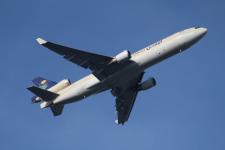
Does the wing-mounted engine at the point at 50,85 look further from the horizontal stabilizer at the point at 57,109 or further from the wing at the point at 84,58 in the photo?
the wing at the point at 84,58

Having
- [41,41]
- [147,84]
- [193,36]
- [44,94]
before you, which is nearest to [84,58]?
[41,41]

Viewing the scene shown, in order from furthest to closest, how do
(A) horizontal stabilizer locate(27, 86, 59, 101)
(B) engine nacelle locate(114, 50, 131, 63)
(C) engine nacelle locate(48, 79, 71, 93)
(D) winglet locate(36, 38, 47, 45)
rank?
(C) engine nacelle locate(48, 79, 71, 93) → (A) horizontal stabilizer locate(27, 86, 59, 101) → (B) engine nacelle locate(114, 50, 131, 63) → (D) winglet locate(36, 38, 47, 45)

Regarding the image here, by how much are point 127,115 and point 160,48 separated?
17.7 meters

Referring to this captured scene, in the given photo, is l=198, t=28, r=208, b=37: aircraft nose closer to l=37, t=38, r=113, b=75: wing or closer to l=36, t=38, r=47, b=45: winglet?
l=37, t=38, r=113, b=75: wing

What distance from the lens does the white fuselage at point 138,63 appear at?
7369 centimetres

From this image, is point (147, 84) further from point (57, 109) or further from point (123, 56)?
point (57, 109)

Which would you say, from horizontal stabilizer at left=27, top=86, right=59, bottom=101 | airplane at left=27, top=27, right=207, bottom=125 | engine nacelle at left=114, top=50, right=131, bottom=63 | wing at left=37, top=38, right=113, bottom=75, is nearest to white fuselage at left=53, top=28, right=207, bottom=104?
airplane at left=27, top=27, right=207, bottom=125

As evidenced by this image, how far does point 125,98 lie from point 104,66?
1289cm

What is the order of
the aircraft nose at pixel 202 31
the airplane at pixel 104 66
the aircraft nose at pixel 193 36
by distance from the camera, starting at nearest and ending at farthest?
the airplane at pixel 104 66 < the aircraft nose at pixel 193 36 < the aircraft nose at pixel 202 31

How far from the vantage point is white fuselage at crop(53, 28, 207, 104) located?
73.7m

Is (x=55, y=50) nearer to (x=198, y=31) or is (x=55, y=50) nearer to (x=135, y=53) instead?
(x=135, y=53)

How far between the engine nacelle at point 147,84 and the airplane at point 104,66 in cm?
230

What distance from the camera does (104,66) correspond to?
74.8 meters

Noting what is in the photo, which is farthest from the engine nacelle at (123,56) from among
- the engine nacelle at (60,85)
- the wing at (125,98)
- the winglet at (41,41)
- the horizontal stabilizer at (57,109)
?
the horizontal stabilizer at (57,109)
